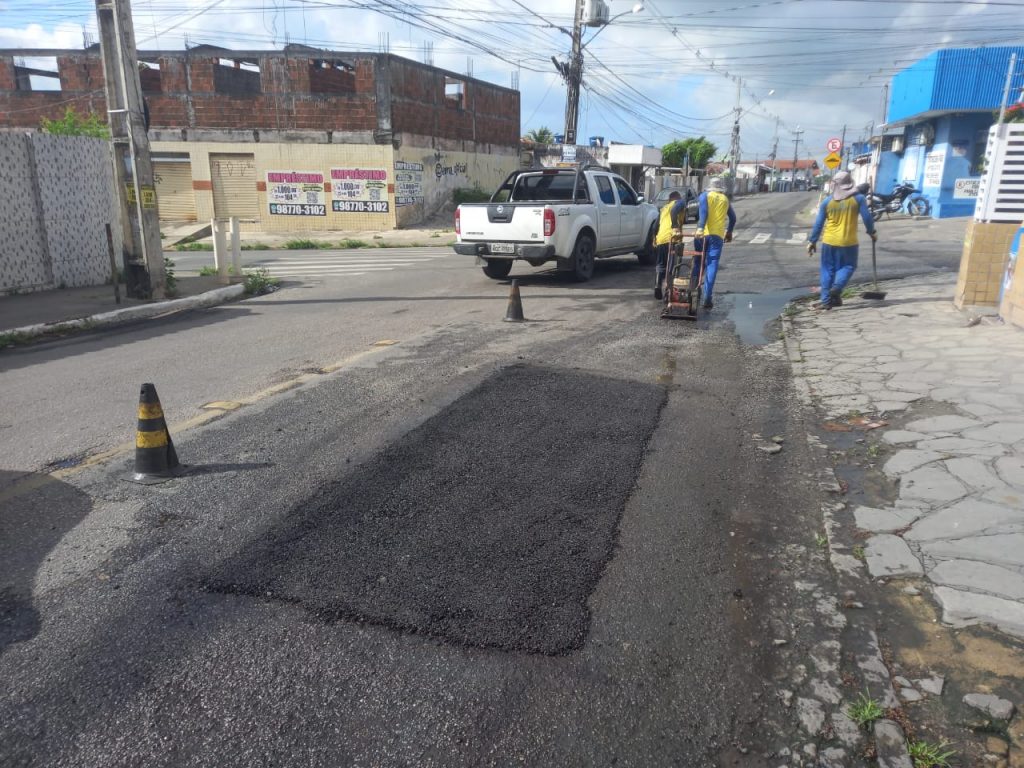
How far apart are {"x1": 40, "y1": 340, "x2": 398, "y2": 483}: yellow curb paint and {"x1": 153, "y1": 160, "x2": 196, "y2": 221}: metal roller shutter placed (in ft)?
88.5

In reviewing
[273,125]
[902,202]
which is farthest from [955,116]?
[273,125]

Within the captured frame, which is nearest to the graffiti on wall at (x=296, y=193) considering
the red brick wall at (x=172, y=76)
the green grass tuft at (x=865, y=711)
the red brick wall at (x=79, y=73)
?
the red brick wall at (x=172, y=76)

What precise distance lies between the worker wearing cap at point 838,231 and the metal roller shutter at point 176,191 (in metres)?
28.0

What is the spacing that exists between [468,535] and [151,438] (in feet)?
6.99

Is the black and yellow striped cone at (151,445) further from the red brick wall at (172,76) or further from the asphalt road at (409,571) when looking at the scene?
the red brick wall at (172,76)

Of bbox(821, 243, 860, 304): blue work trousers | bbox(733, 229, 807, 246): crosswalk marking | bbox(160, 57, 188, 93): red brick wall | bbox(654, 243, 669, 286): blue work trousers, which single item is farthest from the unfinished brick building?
bbox(821, 243, 860, 304): blue work trousers

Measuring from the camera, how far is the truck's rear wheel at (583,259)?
12.9 m

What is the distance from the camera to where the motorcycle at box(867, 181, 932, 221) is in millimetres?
28812

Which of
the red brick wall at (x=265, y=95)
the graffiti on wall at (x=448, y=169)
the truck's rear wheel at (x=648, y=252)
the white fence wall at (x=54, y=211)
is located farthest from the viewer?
the graffiti on wall at (x=448, y=169)

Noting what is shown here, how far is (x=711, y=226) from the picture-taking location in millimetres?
9500

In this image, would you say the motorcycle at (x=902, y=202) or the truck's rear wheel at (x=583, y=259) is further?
the motorcycle at (x=902, y=202)

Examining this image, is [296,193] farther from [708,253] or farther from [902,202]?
[902,202]

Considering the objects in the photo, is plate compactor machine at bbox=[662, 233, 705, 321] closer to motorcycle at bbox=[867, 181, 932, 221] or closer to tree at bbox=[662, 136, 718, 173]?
motorcycle at bbox=[867, 181, 932, 221]

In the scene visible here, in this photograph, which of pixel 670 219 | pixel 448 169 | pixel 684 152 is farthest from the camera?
pixel 684 152
